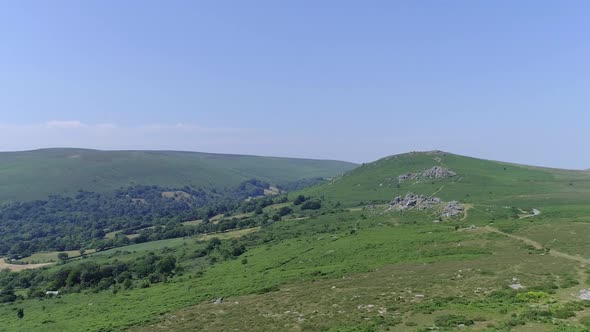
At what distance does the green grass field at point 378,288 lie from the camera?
37.9 metres

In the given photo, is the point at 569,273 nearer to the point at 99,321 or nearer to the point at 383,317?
the point at 383,317

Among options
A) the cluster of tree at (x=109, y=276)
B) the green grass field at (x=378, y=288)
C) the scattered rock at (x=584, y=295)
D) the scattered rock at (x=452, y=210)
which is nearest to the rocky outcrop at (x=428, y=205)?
the scattered rock at (x=452, y=210)

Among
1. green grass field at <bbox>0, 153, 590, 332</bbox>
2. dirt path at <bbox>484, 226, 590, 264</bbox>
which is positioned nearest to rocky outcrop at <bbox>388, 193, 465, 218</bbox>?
green grass field at <bbox>0, 153, 590, 332</bbox>

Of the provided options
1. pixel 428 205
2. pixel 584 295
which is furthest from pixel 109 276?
pixel 584 295

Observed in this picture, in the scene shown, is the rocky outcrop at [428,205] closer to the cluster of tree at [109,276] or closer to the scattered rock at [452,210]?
the scattered rock at [452,210]

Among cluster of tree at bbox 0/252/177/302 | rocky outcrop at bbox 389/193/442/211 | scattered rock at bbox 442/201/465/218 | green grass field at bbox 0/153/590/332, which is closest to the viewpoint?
green grass field at bbox 0/153/590/332

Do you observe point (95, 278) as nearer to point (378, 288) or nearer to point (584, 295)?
point (378, 288)

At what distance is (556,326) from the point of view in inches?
1232

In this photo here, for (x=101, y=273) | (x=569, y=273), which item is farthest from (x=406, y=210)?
(x=101, y=273)

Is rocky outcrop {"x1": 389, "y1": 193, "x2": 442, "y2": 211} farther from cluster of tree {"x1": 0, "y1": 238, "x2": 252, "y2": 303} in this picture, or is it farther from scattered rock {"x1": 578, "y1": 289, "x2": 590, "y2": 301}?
scattered rock {"x1": 578, "y1": 289, "x2": 590, "y2": 301}

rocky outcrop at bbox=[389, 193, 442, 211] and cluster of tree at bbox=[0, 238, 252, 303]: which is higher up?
rocky outcrop at bbox=[389, 193, 442, 211]

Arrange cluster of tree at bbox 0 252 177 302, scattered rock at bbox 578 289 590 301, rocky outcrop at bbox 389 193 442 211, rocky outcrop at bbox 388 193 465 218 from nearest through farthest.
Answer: scattered rock at bbox 578 289 590 301 → cluster of tree at bbox 0 252 177 302 → rocky outcrop at bbox 388 193 465 218 → rocky outcrop at bbox 389 193 442 211

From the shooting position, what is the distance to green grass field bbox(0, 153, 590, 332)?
37906mm

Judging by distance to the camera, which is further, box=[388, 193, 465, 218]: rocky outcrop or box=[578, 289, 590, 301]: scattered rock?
box=[388, 193, 465, 218]: rocky outcrop
